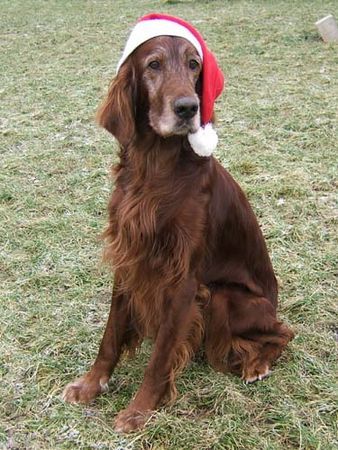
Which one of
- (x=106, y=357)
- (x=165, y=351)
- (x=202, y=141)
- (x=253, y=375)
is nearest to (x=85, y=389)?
(x=106, y=357)

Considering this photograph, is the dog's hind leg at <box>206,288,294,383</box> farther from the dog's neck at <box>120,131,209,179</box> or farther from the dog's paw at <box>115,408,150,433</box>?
the dog's neck at <box>120,131,209,179</box>

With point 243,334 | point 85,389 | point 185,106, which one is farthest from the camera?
point 243,334

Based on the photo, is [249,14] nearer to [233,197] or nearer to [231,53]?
[231,53]

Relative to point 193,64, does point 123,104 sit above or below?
below

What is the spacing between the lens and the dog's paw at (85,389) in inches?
111

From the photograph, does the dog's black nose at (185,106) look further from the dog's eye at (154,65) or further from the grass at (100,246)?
the grass at (100,246)

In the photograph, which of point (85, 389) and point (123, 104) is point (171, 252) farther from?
point (85, 389)

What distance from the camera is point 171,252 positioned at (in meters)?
2.53

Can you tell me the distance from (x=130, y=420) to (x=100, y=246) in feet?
5.20

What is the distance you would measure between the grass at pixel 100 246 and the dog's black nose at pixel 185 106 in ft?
4.20

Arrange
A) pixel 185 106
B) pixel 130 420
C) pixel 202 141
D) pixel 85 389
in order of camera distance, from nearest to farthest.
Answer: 1. pixel 185 106
2. pixel 202 141
3. pixel 130 420
4. pixel 85 389

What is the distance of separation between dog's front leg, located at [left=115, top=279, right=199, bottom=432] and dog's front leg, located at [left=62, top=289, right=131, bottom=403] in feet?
0.70

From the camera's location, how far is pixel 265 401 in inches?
111

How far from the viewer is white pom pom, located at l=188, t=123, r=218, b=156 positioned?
95.6 inches
